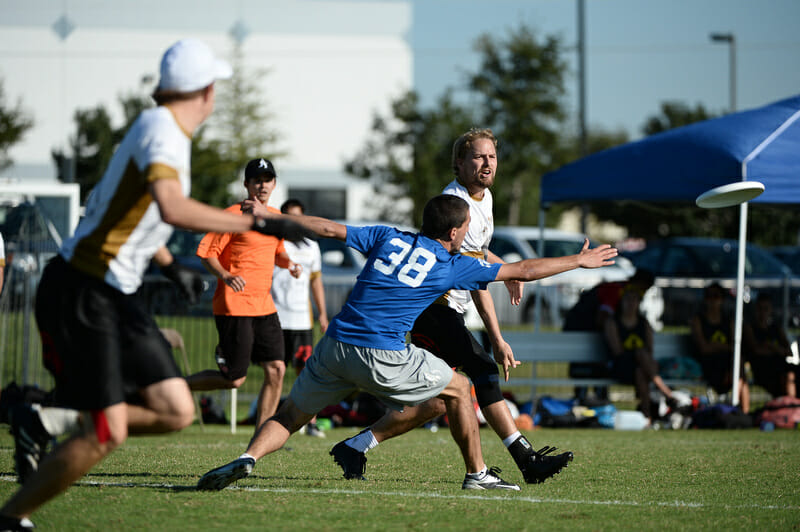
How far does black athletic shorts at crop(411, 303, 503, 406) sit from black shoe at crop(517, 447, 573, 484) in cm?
43

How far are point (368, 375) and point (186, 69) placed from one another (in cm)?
190

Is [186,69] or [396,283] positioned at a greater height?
[186,69]

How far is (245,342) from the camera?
7.81 m

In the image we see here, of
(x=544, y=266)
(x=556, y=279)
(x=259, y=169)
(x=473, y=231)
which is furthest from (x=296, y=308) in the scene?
(x=556, y=279)

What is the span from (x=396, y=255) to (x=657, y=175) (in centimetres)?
667

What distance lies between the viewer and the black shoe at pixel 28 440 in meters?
4.60

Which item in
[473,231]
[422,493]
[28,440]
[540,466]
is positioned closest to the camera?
[28,440]

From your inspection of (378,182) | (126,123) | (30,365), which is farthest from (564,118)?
(30,365)

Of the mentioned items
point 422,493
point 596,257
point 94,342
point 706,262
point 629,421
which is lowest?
point 629,421

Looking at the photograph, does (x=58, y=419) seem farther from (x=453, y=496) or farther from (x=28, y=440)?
(x=453, y=496)

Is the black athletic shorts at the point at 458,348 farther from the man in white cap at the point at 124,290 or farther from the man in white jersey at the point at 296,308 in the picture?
the man in white jersey at the point at 296,308

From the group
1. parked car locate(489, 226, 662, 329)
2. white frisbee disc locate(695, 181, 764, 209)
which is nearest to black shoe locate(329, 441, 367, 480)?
A: white frisbee disc locate(695, 181, 764, 209)

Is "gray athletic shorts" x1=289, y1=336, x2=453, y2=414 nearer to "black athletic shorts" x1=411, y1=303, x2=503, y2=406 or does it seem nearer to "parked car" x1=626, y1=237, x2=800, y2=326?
"black athletic shorts" x1=411, y1=303, x2=503, y2=406

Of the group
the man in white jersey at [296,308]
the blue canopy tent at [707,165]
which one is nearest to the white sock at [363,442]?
the man in white jersey at [296,308]
